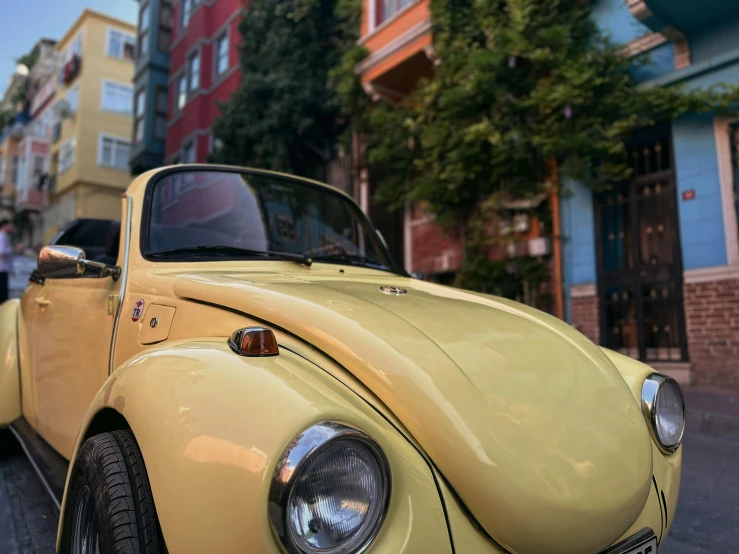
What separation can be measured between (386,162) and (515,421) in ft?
29.5

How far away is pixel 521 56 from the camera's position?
778cm

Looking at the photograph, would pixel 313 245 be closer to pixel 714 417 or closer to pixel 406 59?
pixel 714 417

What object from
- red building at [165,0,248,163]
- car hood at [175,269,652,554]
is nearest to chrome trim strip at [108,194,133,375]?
car hood at [175,269,652,554]

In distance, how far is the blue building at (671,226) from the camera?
620 centimetres

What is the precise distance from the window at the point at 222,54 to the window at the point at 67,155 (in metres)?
14.2

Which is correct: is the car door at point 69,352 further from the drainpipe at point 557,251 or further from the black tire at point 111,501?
the drainpipe at point 557,251

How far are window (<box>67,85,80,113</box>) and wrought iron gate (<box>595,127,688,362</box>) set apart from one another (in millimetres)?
29017

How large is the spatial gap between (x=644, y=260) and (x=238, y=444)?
7.19 metres

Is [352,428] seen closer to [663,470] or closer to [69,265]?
[663,470]

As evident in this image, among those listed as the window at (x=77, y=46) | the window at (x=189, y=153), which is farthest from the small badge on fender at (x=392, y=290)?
the window at (x=77, y=46)

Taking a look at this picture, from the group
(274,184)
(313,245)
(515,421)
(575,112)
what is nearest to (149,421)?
(515,421)

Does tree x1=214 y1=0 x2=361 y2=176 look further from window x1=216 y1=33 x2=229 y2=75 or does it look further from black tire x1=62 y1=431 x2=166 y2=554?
black tire x1=62 y1=431 x2=166 y2=554

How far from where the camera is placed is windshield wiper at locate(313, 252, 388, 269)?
2.71 meters

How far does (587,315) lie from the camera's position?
295 inches
